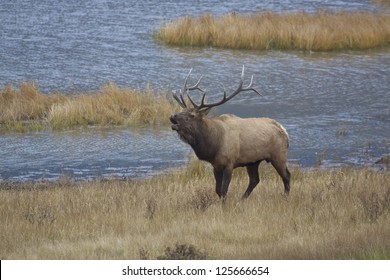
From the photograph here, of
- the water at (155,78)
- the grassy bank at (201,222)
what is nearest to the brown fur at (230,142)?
the grassy bank at (201,222)

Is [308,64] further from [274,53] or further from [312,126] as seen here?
[312,126]

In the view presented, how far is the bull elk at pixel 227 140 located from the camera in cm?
1240

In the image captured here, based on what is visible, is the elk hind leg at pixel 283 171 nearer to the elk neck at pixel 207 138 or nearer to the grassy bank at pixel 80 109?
the elk neck at pixel 207 138

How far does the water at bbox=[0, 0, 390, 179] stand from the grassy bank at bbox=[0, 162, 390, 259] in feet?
14.9

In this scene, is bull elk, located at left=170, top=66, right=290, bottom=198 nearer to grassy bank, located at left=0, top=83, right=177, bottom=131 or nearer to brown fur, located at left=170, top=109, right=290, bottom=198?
brown fur, located at left=170, top=109, right=290, bottom=198

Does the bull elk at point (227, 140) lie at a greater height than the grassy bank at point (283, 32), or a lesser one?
greater

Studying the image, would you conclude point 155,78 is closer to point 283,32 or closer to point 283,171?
point 283,32

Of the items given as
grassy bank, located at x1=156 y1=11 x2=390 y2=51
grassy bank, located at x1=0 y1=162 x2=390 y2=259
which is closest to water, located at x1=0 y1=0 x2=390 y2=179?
grassy bank, located at x1=156 y1=11 x2=390 y2=51

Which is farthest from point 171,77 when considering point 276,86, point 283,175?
point 283,175

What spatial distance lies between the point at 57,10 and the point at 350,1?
13856 mm

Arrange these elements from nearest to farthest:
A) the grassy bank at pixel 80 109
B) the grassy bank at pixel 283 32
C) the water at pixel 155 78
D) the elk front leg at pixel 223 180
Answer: the elk front leg at pixel 223 180 < the water at pixel 155 78 < the grassy bank at pixel 80 109 < the grassy bank at pixel 283 32

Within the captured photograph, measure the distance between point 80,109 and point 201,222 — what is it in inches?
474

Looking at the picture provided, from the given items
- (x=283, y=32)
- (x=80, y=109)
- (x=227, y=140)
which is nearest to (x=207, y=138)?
(x=227, y=140)

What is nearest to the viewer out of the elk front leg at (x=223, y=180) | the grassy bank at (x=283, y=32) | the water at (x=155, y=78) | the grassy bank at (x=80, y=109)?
the elk front leg at (x=223, y=180)
